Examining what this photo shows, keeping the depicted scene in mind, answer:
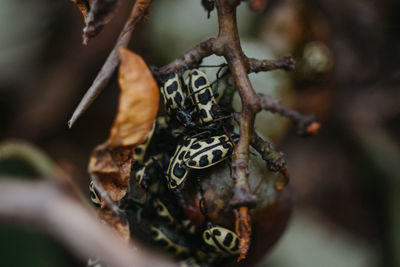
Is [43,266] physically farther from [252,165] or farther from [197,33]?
[197,33]

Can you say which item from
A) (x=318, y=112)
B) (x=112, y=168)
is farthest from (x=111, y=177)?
(x=318, y=112)

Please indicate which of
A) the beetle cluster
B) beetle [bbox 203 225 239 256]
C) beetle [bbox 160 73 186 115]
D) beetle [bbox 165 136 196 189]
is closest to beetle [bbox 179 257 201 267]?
the beetle cluster

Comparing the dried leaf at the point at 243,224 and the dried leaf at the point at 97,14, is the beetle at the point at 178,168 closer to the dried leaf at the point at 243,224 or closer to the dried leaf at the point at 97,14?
the dried leaf at the point at 243,224

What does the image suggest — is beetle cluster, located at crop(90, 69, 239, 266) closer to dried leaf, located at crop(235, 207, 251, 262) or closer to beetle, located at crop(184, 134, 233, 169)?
beetle, located at crop(184, 134, 233, 169)

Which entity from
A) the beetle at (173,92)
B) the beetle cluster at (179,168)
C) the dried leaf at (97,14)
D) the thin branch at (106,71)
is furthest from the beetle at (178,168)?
the dried leaf at (97,14)

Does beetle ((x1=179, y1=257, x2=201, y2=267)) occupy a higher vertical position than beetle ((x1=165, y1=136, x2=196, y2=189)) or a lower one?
lower

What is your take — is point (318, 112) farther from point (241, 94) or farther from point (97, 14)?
point (97, 14)
